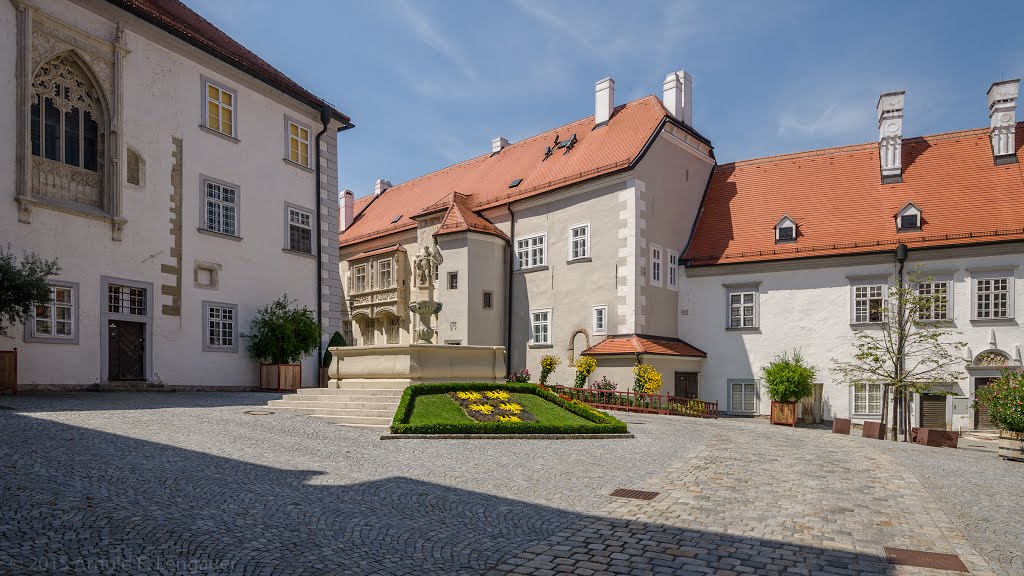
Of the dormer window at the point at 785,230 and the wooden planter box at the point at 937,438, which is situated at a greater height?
the dormer window at the point at 785,230

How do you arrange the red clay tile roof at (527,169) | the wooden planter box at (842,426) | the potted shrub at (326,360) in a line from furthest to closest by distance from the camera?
the red clay tile roof at (527,169) → the potted shrub at (326,360) → the wooden planter box at (842,426)

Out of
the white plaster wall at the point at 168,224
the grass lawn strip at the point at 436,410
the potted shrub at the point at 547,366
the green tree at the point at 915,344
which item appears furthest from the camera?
the potted shrub at the point at 547,366

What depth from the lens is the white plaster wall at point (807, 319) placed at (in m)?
25.8

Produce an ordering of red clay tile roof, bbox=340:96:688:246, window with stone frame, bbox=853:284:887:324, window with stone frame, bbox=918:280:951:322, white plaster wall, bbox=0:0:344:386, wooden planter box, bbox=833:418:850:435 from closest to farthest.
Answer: white plaster wall, bbox=0:0:344:386 → wooden planter box, bbox=833:418:850:435 → window with stone frame, bbox=918:280:951:322 → window with stone frame, bbox=853:284:887:324 → red clay tile roof, bbox=340:96:688:246

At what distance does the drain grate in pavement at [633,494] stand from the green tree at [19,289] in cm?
1383

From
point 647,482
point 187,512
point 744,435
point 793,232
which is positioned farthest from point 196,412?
point 793,232

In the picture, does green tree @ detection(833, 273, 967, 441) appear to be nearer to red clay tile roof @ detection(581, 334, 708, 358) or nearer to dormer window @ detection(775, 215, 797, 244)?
dormer window @ detection(775, 215, 797, 244)

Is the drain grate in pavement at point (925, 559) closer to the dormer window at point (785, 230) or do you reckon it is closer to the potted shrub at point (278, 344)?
the potted shrub at point (278, 344)

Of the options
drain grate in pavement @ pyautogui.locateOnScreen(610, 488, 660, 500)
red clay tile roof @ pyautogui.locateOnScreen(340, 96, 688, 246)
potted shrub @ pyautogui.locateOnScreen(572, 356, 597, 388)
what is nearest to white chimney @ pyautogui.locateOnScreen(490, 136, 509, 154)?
red clay tile roof @ pyautogui.locateOnScreen(340, 96, 688, 246)

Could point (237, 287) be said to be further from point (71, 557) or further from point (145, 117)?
point (71, 557)

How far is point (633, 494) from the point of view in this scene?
9523 mm

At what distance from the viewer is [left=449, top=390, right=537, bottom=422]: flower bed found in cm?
1525

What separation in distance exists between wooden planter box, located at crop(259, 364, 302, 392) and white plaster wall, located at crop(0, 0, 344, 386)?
426 millimetres

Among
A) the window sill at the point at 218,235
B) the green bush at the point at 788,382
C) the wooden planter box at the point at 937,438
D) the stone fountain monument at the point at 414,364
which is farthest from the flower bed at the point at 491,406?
the green bush at the point at 788,382
